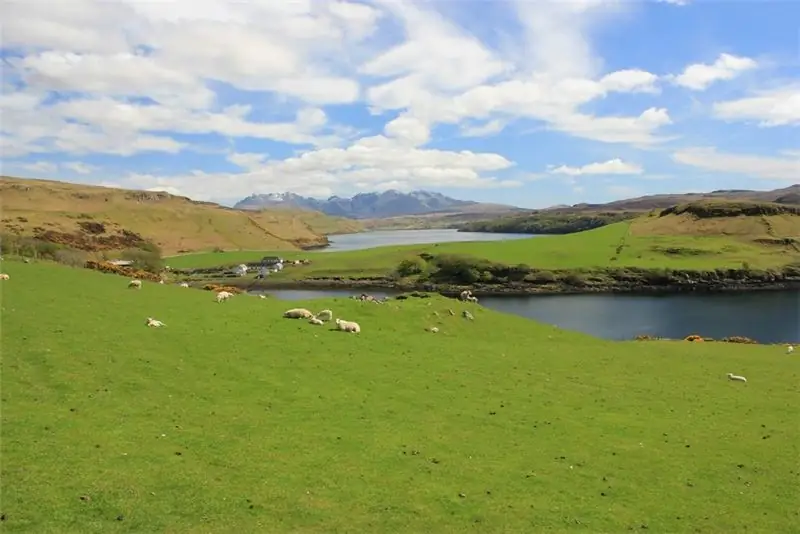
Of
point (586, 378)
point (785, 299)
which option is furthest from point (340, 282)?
point (586, 378)

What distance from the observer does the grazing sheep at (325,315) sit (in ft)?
109

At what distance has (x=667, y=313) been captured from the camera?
91.3 m

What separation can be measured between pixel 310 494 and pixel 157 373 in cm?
960

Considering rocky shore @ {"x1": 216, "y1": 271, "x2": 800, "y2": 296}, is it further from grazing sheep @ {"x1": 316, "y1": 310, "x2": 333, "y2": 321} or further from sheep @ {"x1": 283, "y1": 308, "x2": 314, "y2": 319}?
sheep @ {"x1": 283, "y1": 308, "x2": 314, "y2": 319}

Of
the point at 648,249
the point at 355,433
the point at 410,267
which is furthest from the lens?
the point at 648,249

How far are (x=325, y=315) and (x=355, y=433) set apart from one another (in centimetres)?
1611

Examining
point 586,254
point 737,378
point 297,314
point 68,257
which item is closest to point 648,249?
point 586,254

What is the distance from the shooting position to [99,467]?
13.8 meters

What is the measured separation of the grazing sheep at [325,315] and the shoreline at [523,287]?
83660mm

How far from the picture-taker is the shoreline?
119 metres

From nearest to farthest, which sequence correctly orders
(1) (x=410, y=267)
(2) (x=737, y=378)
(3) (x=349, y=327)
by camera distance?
1. (2) (x=737, y=378)
2. (3) (x=349, y=327)
3. (1) (x=410, y=267)

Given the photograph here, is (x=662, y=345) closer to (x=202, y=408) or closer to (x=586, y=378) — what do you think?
(x=586, y=378)

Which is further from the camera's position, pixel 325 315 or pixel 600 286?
pixel 600 286

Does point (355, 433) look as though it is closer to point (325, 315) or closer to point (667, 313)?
point (325, 315)
